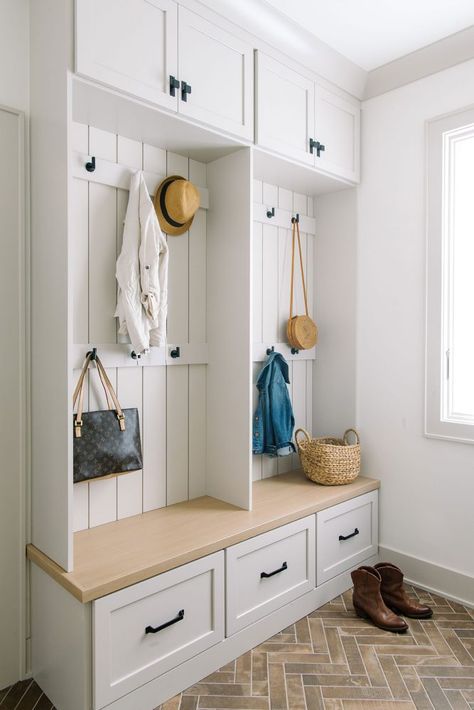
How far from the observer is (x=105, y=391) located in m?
2.15

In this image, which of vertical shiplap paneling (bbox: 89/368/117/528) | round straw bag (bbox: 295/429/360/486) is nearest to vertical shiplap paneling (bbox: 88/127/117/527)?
vertical shiplap paneling (bbox: 89/368/117/528)

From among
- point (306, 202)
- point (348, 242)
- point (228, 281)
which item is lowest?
point (228, 281)

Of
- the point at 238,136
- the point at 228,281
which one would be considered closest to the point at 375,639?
the point at 228,281

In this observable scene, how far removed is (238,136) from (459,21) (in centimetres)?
116

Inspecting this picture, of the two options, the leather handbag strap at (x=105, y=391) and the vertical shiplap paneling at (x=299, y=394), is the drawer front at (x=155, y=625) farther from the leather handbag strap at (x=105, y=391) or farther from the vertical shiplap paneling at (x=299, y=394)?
the vertical shiplap paneling at (x=299, y=394)

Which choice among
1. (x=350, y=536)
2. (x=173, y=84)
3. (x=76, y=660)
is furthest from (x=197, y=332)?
(x=76, y=660)

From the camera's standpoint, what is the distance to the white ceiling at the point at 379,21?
221 cm

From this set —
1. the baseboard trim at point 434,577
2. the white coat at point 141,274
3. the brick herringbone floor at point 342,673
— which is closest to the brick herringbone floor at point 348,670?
the brick herringbone floor at point 342,673

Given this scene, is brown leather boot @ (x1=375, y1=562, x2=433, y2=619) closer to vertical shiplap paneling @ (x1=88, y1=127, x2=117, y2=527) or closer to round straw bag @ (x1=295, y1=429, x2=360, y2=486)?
round straw bag @ (x1=295, y1=429, x2=360, y2=486)

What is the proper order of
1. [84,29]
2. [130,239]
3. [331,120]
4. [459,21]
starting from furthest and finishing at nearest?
[331,120] → [459,21] → [130,239] → [84,29]

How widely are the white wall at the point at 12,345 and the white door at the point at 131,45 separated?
368mm

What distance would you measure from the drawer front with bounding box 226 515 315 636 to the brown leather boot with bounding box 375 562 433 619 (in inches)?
13.4

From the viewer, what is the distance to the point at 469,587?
97.0 inches

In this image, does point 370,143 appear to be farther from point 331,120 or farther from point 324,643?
point 324,643
